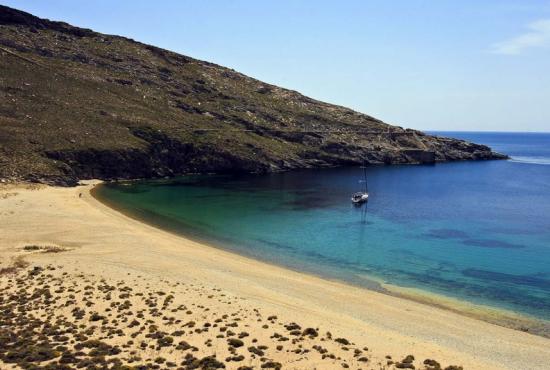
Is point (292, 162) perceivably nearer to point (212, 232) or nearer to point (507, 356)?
point (212, 232)

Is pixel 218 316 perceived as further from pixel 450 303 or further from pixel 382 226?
pixel 382 226

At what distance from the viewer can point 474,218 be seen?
80.6 m

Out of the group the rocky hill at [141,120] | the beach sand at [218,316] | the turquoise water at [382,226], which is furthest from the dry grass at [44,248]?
the rocky hill at [141,120]

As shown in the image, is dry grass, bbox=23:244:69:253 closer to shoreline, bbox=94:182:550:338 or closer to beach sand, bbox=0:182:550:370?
beach sand, bbox=0:182:550:370

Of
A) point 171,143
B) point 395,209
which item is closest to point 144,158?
point 171,143

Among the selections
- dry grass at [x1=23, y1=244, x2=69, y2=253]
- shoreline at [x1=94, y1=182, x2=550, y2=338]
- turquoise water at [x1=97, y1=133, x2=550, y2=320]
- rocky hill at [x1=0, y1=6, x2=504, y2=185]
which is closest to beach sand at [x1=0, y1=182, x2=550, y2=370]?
dry grass at [x1=23, y1=244, x2=69, y2=253]

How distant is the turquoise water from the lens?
47406 millimetres

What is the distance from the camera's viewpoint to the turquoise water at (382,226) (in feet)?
156

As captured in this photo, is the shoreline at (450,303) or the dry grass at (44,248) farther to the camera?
the dry grass at (44,248)

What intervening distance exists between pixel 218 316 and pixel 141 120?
342ft

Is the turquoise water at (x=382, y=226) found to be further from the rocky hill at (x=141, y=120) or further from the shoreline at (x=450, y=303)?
the rocky hill at (x=141, y=120)

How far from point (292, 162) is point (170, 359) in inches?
4814

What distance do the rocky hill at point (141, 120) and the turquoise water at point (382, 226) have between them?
10.1 metres

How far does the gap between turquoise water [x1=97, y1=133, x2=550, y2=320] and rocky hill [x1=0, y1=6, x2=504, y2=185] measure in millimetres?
10091
